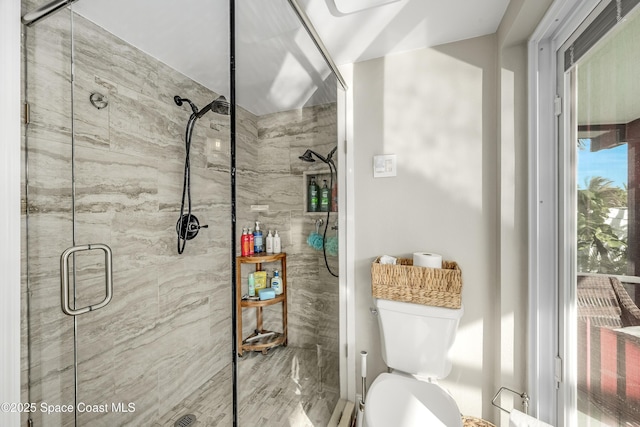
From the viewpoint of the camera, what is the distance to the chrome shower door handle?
2.89 feet

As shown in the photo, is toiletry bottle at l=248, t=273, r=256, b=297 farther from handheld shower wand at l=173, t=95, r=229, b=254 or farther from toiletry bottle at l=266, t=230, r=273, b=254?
handheld shower wand at l=173, t=95, r=229, b=254

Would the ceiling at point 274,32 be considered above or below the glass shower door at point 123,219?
above

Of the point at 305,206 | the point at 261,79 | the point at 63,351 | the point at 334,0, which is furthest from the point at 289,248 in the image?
the point at 334,0

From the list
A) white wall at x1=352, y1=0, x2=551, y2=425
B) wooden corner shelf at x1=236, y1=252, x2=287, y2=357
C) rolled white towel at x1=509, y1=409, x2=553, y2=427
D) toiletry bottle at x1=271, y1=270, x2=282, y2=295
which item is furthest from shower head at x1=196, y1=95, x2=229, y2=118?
rolled white towel at x1=509, y1=409, x2=553, y2=427

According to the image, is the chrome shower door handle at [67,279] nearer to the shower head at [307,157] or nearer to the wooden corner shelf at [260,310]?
the wooden corner shelf at [260,310]

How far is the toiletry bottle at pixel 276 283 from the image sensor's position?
101 cm

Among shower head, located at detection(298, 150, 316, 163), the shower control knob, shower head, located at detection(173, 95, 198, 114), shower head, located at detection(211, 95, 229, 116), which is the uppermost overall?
shower head, located at detection(173, 95, 198, 114)

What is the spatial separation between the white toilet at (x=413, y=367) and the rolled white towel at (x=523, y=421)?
0.95 feet

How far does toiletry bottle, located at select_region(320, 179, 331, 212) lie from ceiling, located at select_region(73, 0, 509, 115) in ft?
1.44

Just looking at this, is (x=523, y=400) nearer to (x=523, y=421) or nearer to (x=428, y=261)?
(x=523, y=421)

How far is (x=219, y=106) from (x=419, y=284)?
1.20 metres
